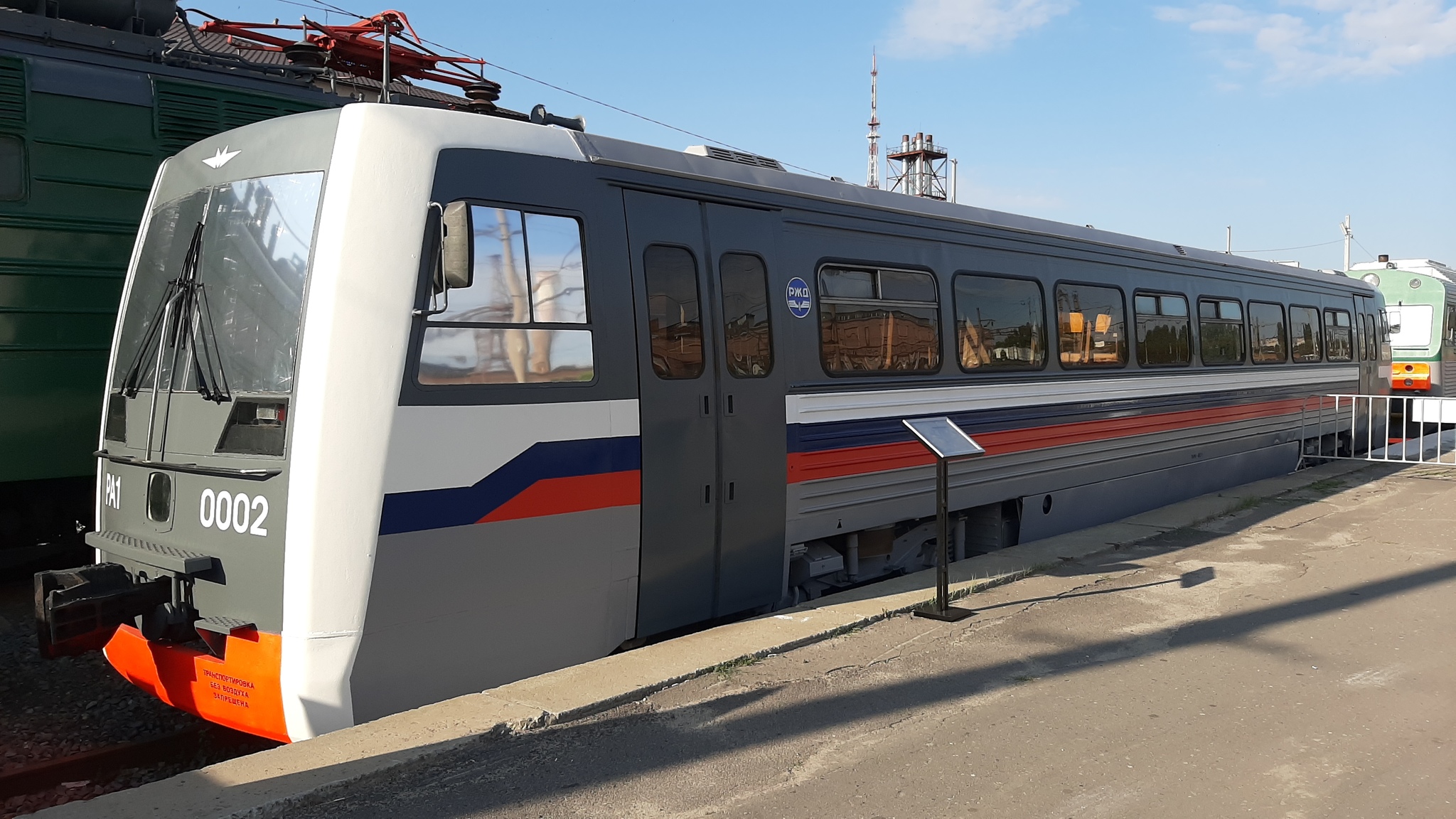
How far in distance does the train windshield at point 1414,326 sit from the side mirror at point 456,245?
23222 millimetres

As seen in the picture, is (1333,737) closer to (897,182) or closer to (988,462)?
(988,462)

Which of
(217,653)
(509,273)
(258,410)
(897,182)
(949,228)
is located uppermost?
(897,182)

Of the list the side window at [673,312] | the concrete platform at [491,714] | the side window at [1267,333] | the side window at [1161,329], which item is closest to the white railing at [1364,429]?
the side window at [1267,333]

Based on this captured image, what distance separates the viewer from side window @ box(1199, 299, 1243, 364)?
1202cm

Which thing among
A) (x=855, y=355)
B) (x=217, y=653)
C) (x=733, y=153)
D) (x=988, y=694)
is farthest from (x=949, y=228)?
(x=217, y=653)

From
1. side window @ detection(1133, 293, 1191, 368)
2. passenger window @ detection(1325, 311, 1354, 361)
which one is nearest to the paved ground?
side window @ detection(1133, 293, 1191, 368)

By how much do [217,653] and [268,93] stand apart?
15.5 ft

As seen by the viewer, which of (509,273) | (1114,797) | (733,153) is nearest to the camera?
(1114,797)

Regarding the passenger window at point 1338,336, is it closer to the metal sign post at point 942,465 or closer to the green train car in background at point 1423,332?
the green train car in background at point 1423,332

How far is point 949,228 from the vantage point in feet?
27.4

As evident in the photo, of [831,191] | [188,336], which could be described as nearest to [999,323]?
[831,191]

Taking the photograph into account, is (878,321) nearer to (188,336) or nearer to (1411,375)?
(188,336)

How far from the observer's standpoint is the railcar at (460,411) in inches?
181

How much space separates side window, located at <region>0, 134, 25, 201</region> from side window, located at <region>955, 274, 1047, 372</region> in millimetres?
6629
